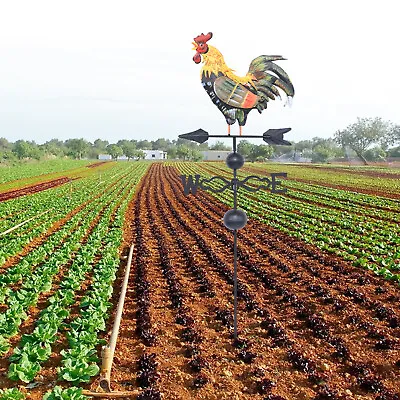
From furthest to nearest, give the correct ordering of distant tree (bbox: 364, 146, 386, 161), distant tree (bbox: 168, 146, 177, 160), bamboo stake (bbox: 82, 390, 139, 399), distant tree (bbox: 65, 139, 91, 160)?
distant tree (bbox: 168, 146, 177, 160), distant tree (bbox: 65, 139, 91, 160), distant tree (bbox: 364, 146, 386, 161), bamboo stake (bbox: 82, 390, 139, 399)

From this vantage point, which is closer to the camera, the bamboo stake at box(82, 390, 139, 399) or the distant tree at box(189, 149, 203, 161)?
the bamboo stake at box(82, 390, 139, 399)

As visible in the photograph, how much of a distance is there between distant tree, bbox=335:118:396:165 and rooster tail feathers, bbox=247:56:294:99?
11080 centimetres

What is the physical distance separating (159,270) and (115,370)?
5.39 m

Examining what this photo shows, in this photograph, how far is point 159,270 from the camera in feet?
38.3

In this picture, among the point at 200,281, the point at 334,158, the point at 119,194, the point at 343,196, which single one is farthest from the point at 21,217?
the point at 334,158

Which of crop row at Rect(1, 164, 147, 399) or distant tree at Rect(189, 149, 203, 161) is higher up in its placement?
distant tree at Rect(189, 149, 203, 161)

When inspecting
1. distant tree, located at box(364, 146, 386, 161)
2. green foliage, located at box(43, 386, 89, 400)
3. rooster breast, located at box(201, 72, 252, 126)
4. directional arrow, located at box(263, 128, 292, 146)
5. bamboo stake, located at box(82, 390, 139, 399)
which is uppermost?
rooster breast, located at box(201, 72, 252, 126)

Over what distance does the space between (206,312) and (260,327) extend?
1223 millimetres

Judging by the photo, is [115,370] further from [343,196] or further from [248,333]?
[343,196]

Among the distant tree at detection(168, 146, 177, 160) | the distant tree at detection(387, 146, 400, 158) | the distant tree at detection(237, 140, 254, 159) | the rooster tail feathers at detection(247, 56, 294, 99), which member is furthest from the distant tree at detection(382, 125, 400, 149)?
the rooster tail feathers at detection(247, 56, 294, 99)

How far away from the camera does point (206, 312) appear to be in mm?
8570

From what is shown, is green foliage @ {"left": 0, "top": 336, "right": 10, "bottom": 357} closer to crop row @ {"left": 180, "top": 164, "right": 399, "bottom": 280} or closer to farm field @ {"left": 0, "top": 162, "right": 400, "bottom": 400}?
farm field @ {"left": 0, "top": 162, "right": 400, "bottom": 400}

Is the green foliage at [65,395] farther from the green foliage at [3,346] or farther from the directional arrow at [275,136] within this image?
the directional arrow at [275,136]

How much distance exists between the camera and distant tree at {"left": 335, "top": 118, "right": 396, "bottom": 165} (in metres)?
112
